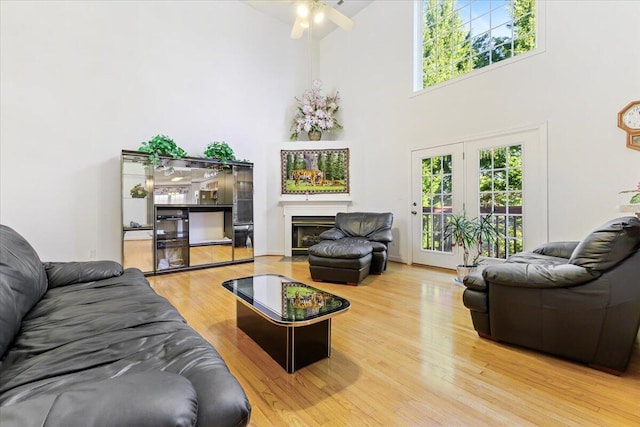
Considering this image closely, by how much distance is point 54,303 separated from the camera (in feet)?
5.72

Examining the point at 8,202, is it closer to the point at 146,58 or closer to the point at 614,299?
the point at 146,58

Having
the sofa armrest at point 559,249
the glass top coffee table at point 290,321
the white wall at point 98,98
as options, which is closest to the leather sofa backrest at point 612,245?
the sofa armrest at point 559,249

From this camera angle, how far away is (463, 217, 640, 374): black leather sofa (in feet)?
5.58

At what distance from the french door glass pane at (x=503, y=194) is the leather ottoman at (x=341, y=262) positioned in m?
1.73

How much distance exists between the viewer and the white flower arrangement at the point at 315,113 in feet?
19.7

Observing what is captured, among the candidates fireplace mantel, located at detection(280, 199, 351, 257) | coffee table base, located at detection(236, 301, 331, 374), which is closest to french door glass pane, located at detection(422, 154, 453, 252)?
fireplace mantel, located at detection(280, 199, 351, 257)

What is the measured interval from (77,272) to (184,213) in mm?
2407

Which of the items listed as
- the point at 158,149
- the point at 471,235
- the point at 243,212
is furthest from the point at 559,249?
the point at 158,149

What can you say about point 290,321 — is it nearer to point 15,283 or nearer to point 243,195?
point 15,283

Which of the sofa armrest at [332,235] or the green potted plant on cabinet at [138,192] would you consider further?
the sofa armrest at [332,235]

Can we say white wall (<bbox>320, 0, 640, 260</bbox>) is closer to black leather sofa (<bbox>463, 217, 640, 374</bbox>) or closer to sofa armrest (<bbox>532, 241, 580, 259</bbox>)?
sofa armrest (<bbox>532, 241, 580, 259</bbox>)

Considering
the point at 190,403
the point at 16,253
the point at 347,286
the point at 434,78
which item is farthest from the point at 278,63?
the point at 190,403

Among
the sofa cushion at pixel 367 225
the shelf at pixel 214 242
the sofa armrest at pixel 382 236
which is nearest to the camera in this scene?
the sofa armrest at pixel 382 236

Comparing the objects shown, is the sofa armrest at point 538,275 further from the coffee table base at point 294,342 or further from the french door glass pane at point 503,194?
the french door glass pane at point 503,194
